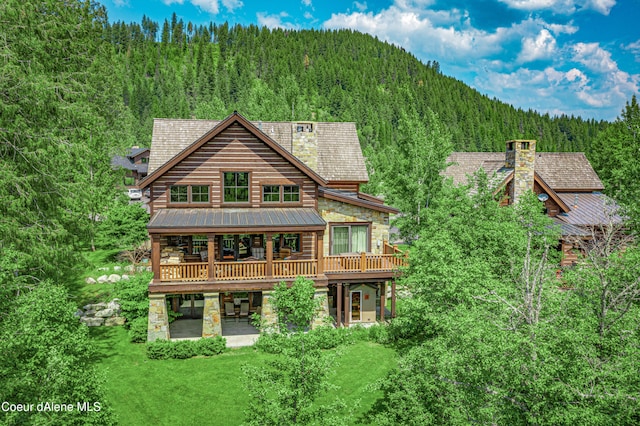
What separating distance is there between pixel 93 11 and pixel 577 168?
4827cm

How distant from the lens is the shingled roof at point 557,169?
124ft

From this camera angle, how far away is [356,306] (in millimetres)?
23328

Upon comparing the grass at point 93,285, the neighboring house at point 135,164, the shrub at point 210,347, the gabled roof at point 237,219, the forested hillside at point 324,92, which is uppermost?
the forested hillside at point 324,92

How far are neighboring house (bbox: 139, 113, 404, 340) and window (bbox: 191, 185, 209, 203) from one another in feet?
0.17

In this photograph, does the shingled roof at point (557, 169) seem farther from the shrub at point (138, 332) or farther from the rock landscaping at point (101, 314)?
the rock landscaping at point (101, 314)

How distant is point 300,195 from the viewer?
2370 cm

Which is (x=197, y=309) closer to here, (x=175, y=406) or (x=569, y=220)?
(x=175, y=406)

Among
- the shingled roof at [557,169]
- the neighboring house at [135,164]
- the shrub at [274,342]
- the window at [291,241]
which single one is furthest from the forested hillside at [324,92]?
the shrub at [274,342]

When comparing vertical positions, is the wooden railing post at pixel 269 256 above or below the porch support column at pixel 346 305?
above

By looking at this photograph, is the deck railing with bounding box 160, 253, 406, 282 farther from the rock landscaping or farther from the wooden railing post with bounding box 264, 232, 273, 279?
the rock landscaping

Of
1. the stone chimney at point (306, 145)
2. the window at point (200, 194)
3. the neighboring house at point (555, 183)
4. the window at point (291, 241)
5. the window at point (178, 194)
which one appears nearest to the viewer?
the window at point (178, 194)

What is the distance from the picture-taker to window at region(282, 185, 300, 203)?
77.7ft

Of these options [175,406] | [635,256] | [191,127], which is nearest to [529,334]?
[635,256]

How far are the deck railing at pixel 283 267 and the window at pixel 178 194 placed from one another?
3814 mm
